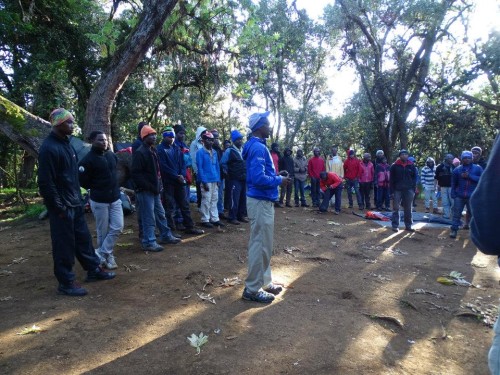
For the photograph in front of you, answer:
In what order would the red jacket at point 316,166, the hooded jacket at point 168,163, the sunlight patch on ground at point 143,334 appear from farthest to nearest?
the red jacket at point 316,166
the hooded jacket at point 168,163
the sunlight patch on ground at point 143,334

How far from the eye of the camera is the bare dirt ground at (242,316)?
300 cm

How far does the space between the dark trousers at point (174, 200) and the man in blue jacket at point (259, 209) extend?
3.18m

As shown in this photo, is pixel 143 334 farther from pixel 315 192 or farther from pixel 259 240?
pixel 315 192

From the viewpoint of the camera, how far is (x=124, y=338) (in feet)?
10.9

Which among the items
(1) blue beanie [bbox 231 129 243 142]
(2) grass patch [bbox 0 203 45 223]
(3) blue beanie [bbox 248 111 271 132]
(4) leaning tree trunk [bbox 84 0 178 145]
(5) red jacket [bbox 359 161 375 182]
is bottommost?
(2) grass patch [bbox 0 203 45 223]

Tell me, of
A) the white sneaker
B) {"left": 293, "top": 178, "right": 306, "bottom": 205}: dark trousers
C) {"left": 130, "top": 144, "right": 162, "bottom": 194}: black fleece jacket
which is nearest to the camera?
the white sneaker

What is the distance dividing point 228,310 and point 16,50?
41.9 feet

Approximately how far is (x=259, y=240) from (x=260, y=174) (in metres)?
0.77

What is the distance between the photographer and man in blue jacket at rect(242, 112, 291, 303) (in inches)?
161

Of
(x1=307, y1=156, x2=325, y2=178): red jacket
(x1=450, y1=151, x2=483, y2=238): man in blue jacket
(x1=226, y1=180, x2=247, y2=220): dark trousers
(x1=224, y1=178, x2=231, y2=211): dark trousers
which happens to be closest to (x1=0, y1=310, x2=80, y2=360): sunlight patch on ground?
(x1=226, y1=180, x2=247, y2=220): dark trousers

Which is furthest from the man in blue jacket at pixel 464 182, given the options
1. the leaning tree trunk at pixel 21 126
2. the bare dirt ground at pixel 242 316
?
the leaning tree trunk at pixel 21 126

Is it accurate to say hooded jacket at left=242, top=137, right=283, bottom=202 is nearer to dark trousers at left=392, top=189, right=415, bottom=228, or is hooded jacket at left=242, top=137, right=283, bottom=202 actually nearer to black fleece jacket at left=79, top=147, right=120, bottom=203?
black fleece jacket at left=79, top=147, right=120, bottom=203

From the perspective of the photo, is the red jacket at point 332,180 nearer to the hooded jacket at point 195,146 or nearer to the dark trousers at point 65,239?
the hooded jacket at point 195,146

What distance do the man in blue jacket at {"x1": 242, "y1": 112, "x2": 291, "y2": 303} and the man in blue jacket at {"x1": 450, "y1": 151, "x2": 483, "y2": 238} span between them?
6.03 meters
